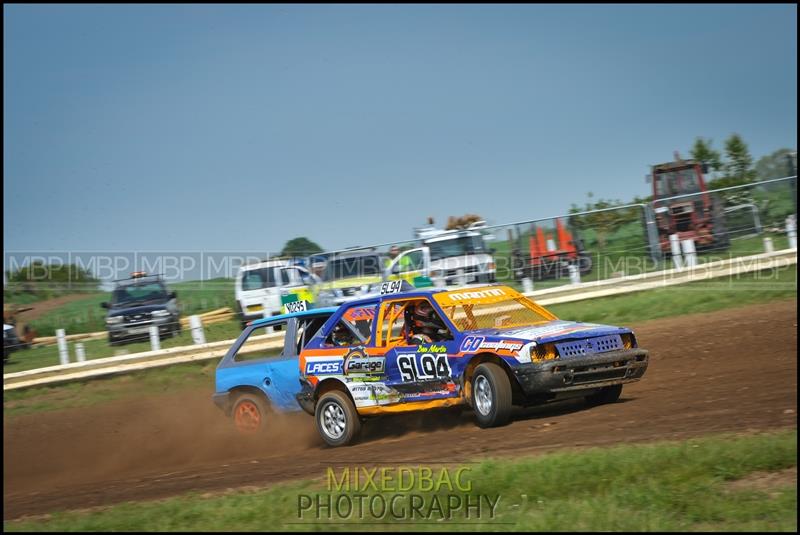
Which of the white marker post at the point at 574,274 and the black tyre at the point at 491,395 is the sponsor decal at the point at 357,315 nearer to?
the black tyre at the point at 491,395

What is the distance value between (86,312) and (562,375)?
1534cm

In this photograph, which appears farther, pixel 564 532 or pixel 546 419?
pixel 546 419

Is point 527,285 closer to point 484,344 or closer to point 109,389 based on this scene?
point 109,389

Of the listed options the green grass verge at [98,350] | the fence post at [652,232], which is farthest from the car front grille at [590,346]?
the green grass verge at [98,350]

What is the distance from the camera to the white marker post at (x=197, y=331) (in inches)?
706

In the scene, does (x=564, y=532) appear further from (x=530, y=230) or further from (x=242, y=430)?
(x=530, y=230)

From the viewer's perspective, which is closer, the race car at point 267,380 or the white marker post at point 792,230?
the race car at point 267,380

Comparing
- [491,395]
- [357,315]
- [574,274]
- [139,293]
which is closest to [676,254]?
[574,274]

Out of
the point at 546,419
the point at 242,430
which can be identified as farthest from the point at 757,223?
the point at 242,430

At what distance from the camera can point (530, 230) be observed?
706 inches

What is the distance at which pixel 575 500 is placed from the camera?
5.93m

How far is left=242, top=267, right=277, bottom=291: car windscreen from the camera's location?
20.4 metres

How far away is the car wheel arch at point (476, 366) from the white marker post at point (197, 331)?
10.1 metres

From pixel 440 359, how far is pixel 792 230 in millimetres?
10418
